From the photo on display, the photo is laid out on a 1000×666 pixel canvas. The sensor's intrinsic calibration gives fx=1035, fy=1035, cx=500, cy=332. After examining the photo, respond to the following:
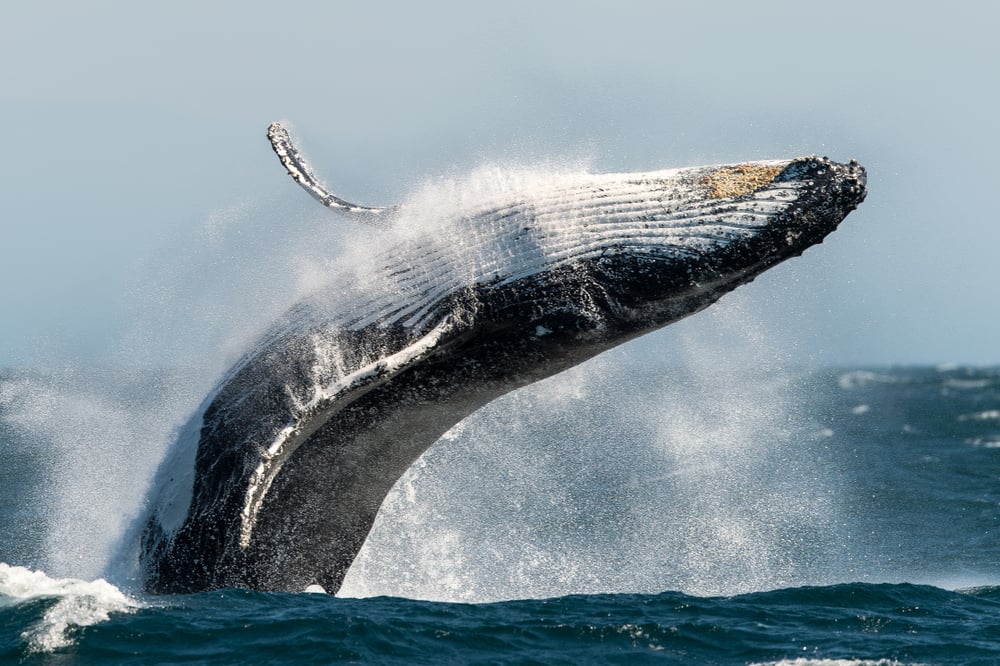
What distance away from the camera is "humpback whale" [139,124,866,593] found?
8250mm

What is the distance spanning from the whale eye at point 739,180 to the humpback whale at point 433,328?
0.02 m

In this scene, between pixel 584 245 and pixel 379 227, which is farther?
pixel 379 227

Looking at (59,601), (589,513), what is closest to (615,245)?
(59,601)

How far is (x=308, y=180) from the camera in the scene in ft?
32.6

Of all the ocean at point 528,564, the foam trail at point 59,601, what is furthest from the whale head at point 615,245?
the foam trail at point 59,601

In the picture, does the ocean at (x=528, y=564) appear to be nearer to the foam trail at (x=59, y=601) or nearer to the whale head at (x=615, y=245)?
the foam trail at (x=59, y=601)

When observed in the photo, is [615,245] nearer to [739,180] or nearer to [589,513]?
[739,180]

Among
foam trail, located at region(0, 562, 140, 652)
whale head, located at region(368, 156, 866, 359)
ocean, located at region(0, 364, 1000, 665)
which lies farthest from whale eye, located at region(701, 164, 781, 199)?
foam trail, located at region(0, 562, 140, 652)

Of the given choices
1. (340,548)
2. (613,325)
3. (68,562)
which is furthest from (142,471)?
(613,325)

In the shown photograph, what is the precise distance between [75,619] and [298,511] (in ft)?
6.35

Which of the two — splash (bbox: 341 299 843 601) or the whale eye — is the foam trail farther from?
the whale eye

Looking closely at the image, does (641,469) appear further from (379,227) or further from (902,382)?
(902,382)

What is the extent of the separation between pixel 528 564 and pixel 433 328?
5.10 metres

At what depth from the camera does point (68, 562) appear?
977 centimetres
